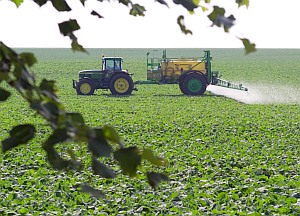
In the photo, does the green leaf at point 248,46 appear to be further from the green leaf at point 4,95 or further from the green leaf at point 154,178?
the green leaf at point 4,95

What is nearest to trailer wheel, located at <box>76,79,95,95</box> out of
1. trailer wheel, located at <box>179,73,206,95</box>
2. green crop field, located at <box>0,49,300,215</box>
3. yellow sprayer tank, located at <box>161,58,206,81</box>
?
yellow sprayer tank, located at <box>161,58,206,81</box>

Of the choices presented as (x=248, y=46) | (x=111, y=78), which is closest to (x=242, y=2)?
(x=248, y=46)

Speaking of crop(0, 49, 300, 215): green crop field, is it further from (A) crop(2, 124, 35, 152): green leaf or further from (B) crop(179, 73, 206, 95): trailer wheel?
(B) crop(179, 73, 206, 95): trailer wheel

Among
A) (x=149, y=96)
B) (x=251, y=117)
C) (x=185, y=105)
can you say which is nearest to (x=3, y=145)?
(x=251, y=117)

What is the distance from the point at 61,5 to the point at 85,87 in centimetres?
2299

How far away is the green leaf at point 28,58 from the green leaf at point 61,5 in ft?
0.75

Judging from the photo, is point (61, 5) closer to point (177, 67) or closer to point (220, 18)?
point (220, 18)

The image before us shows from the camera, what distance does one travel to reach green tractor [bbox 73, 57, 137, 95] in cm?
2316

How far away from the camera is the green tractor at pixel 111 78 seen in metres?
23.2

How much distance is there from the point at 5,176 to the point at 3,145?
8.26m

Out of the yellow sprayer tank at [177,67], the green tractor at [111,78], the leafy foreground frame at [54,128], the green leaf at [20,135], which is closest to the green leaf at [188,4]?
the leafy foreground frame at [54,128]

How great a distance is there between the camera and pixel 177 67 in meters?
24.0

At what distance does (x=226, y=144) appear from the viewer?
40.9ft

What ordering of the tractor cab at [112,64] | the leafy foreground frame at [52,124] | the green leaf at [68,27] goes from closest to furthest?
the leafy foreground frame at [52,124] < the green leaf at [68,27] < the tractor cab at [112,64]
